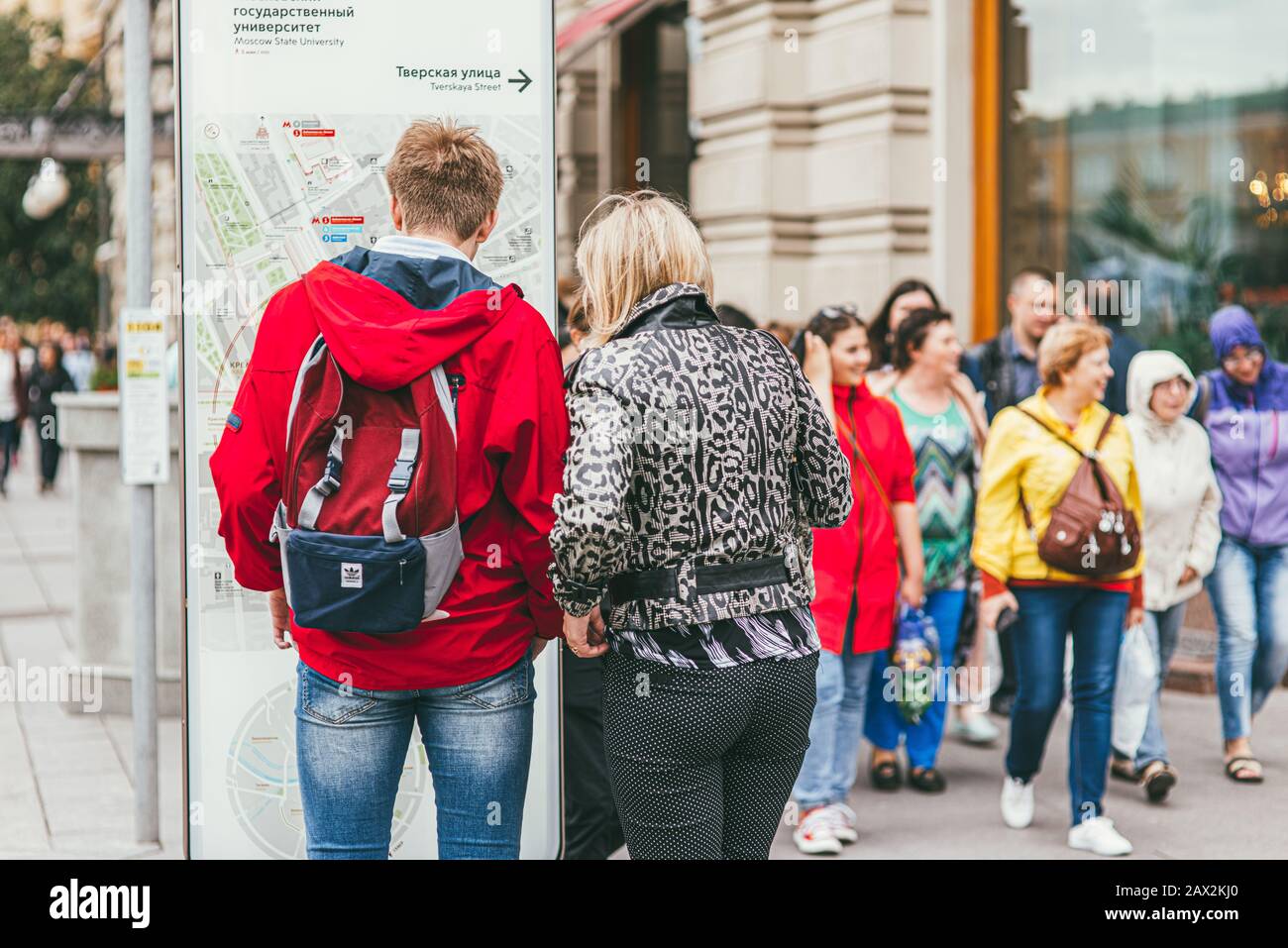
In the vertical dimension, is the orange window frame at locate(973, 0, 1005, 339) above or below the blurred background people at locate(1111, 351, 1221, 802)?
above

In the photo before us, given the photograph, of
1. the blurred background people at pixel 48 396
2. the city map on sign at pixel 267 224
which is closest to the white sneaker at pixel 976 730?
the city map on sign at pixel 267 224

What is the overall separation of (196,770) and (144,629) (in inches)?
65.6

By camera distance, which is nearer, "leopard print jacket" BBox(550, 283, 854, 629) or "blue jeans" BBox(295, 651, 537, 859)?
"leopard print jacket" BBox(550, 283, 854, 629)

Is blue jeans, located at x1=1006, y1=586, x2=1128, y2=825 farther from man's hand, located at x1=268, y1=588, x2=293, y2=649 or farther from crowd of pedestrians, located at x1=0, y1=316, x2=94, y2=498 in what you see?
crowd of pedestrians, located at x1=0, y1=316, x2=94, y2=498

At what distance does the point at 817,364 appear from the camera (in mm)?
5562

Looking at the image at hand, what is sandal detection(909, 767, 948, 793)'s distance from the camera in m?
6.42

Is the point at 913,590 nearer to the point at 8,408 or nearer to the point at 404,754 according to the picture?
the point at 404,754

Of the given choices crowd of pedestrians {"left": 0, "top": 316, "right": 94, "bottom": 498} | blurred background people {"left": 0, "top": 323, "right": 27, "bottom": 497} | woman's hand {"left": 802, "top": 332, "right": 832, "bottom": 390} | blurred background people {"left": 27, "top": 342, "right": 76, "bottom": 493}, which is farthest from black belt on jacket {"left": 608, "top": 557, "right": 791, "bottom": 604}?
blurred background people {"left": 0, "top": 323, "right": 27, "bottom": 497}

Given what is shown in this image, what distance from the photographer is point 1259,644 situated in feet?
22.0

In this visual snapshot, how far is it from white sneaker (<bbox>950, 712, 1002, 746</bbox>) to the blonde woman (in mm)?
4196

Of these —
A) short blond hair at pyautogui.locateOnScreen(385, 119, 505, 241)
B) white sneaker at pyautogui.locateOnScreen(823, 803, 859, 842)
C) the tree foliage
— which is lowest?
white sneaker at pyautogui.locateOnScreen(823, 803, 859, 842)

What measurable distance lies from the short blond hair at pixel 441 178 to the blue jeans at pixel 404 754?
921 mm

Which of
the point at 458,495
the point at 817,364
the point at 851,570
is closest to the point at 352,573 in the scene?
the point at 458,495

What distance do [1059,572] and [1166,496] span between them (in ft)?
3.54
